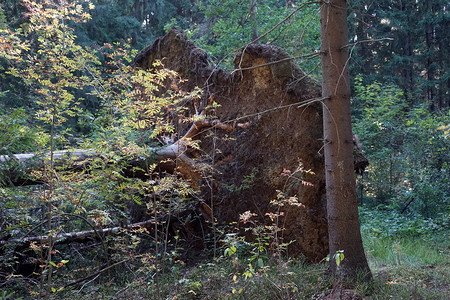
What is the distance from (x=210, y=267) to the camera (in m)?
4.86

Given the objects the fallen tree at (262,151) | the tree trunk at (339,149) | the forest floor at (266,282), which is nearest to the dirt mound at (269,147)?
the fallen tree at (262,151)

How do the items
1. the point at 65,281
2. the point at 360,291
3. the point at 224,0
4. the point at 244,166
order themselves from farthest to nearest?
the point at 224,0
the point at 244,166
the point at 65,281
the point at 360,291

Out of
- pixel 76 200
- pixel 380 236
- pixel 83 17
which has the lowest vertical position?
pixel 380 236

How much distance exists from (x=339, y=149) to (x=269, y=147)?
1973mm

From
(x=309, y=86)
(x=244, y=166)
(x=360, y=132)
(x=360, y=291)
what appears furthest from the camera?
(x=360, y=132)

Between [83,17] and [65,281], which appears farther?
[65,281]

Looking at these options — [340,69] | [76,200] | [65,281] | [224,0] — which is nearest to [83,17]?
[76,200]

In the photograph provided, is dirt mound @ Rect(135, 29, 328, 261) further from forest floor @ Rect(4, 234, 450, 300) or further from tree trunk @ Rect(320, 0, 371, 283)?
tree trunk @ Rect(320, 0, 371, 283)

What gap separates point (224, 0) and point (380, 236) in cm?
979

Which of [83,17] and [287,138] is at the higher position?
[83,17]

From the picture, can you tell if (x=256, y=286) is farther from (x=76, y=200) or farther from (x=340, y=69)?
Answer: (x=340, y=69)

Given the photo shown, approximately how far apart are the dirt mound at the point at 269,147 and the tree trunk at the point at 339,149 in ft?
3.20

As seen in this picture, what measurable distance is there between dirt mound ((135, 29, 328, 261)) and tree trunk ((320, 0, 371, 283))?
0.97 meters

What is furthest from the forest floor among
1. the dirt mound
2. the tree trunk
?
the dirt mound
